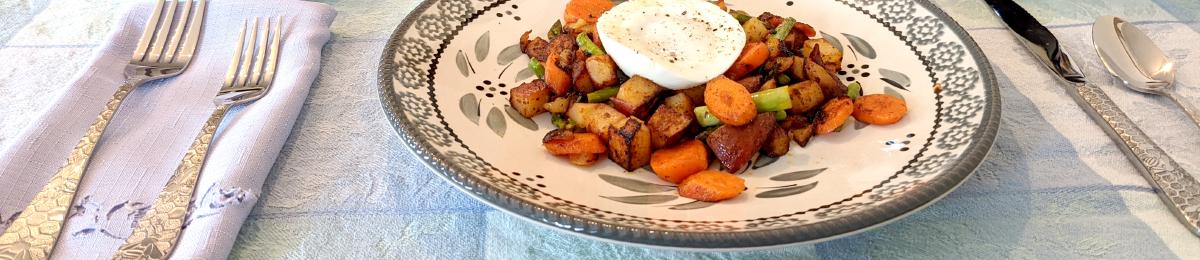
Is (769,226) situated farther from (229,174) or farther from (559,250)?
(229,174)

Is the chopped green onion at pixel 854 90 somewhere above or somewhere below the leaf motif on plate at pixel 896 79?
above

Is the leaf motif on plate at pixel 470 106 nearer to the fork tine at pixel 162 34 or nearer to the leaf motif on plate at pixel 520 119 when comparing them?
the leaf motif on plate at pixel 520 119

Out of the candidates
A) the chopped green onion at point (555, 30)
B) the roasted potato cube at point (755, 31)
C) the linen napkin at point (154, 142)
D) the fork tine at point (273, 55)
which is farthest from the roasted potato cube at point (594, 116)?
the fork tine at point (273, 55)

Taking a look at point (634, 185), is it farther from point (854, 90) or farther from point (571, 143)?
point (854, 90)

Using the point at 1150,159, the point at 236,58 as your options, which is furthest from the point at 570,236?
the point at 1150,159

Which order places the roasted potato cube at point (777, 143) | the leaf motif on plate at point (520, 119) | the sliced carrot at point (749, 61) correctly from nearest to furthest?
the roasted potato cube at point (777, 143)
the leaf motif on plate at point (520, 119)
the sliced carrot at point (749, 61)

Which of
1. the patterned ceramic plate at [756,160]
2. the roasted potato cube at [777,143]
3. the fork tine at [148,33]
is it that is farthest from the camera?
the fork tine at [148,33]
